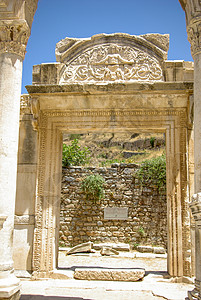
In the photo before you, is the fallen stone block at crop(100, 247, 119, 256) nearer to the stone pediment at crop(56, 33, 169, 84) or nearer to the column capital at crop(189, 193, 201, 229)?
the stone pediment at crop(56, 33, 169, 84)

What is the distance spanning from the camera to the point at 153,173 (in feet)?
41.8

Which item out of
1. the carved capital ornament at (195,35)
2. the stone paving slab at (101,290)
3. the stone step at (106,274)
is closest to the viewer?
the carved capital ornament at (195,35)

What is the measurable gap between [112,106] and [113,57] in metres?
1.04

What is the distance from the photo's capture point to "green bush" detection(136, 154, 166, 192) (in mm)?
12594

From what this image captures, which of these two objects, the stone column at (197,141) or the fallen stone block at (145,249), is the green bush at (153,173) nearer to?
the fallen stone block at (145,249)

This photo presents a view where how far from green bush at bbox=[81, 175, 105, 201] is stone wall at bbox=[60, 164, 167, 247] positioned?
22 cm

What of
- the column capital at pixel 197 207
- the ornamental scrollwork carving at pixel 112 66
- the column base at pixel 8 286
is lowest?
the column base at pixel 8 286

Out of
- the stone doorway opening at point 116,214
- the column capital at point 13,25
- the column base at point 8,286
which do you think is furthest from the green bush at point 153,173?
the column base at point 8,286

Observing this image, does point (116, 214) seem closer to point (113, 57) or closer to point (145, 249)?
point (145, 249)

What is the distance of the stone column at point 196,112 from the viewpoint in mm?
3778

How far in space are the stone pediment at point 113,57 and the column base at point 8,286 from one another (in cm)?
Result: 408

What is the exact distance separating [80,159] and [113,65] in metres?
9.10

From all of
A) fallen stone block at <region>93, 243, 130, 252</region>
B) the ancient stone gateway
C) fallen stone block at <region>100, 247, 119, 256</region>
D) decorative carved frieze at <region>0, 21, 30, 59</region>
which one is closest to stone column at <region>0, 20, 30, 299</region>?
decorative carved frieze at <region>0, 21, 30, 59</region>

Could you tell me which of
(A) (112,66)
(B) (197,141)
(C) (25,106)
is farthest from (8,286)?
(A) (112,66)
